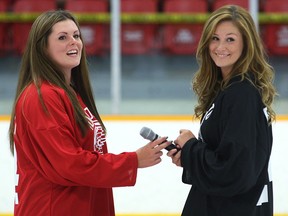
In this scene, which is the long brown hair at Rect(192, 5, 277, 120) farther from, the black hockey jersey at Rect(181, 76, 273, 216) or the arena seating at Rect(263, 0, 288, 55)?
the arena seating at Rect(263, 0, 288, 55)

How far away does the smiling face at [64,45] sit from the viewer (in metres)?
1.92

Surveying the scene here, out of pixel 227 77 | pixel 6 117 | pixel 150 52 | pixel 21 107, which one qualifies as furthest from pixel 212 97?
pixel 150 52

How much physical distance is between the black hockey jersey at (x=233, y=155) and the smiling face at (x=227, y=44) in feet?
0.27

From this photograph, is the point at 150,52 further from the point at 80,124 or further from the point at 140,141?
the point at 80,124

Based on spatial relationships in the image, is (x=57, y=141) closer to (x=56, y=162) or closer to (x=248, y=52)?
(x=56, y=162)

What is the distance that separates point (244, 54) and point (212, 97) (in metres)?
0.21

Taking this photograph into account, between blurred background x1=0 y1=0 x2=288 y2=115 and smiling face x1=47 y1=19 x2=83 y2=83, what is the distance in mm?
2959

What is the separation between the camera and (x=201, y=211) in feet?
6.42

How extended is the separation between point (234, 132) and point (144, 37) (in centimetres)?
381

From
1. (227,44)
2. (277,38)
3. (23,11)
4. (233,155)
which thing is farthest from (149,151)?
(277,38)

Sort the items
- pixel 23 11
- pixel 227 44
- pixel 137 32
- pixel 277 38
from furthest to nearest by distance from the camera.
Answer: pixel 277 38 < pixel 137 32 < pixel 23 11 < pixel 227 44

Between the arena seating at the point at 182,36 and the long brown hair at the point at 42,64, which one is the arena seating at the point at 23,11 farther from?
the long brown hair at the point at 42,64

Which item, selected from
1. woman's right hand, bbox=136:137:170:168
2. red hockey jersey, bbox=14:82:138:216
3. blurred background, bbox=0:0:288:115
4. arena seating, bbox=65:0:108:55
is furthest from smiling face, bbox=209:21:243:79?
arena seating, bbox=65:0:108:55

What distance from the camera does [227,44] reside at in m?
1.86
